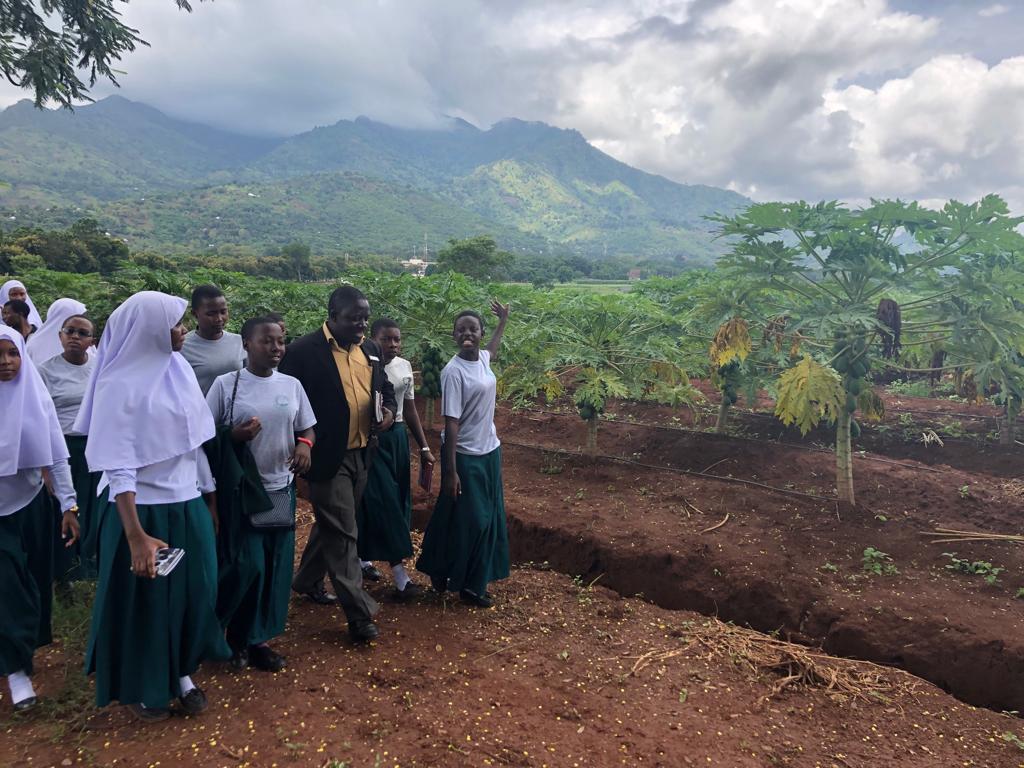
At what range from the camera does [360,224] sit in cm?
11244

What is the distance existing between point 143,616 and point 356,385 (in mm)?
1482

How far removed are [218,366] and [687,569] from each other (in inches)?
145

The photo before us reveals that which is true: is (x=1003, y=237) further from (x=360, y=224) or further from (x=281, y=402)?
(x=360, y=224)

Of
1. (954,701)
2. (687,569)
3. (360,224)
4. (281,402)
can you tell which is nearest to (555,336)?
(687,569)

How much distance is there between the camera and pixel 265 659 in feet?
9.85

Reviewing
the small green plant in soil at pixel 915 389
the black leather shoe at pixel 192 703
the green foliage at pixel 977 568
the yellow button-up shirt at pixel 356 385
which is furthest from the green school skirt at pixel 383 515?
the small green plant in soil at pixel 915 389

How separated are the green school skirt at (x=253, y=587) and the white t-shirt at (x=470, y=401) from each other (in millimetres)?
1098

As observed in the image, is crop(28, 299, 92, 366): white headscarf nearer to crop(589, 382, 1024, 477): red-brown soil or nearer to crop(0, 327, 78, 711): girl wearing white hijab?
crop(0, 327, 78, 711): girl wearing white hijab

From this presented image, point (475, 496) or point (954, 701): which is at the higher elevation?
point (475, 496)

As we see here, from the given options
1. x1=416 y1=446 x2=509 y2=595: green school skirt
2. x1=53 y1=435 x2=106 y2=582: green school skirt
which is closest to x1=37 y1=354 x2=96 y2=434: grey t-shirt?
x1=53 y1=435 x2=106 y2=582: green school skirt

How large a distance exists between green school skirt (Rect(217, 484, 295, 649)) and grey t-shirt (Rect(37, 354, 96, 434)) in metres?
1.72

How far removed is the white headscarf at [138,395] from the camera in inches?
94.6

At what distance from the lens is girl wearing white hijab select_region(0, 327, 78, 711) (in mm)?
2730

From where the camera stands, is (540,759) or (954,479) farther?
(954,479)
